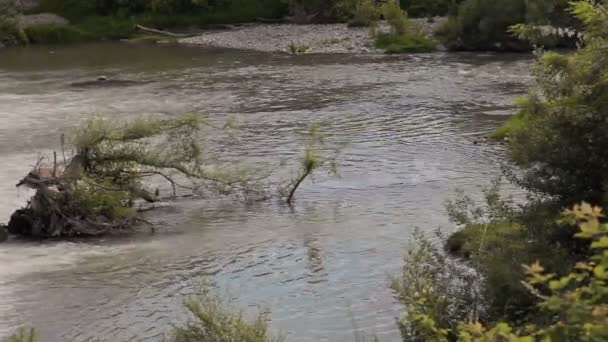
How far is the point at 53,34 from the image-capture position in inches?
2488

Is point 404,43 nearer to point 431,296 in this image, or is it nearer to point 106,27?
point 106,27

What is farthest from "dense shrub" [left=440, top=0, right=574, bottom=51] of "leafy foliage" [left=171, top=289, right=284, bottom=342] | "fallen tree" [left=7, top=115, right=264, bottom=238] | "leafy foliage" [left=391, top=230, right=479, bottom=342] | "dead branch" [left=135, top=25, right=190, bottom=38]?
"leafy foliage" [left=171, top=289, right=284, bottom=342]

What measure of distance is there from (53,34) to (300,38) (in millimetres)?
17834

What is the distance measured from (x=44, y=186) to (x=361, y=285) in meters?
8.56

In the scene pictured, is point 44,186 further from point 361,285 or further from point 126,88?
point 126,88

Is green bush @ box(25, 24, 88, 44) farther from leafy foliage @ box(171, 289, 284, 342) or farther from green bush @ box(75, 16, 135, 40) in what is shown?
leafy foliage @ box(171, 289, 284, 342)

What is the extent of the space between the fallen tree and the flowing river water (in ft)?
1.87

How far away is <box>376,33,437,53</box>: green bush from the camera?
5019cm

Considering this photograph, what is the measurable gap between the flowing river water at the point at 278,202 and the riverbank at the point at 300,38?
5.55 meters

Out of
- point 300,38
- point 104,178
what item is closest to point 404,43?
point 300,38

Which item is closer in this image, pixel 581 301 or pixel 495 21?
pixel 581 301

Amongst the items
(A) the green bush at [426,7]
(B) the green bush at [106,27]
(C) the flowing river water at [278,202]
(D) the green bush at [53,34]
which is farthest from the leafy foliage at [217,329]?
(B) the green bush at [106,27]

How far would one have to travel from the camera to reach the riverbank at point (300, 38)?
173 feet

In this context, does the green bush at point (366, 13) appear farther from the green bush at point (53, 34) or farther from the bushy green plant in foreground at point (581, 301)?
the bushy green plant in foreground at point (581, 301)
